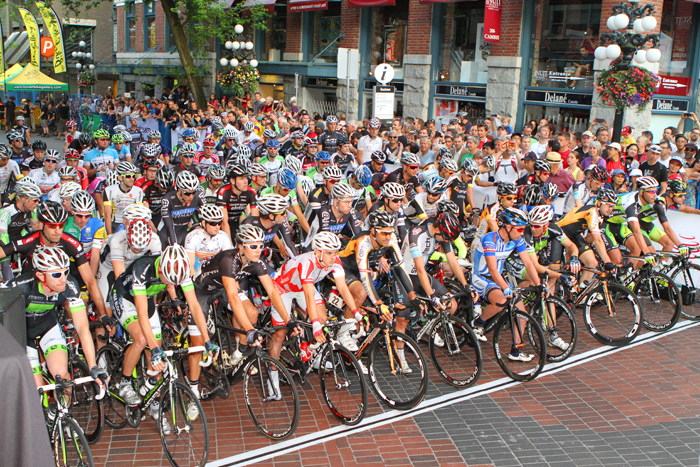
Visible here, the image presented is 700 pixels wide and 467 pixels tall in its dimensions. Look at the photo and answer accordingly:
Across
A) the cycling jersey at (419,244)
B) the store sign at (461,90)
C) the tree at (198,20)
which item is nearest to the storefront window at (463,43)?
the store sign at (461,90)

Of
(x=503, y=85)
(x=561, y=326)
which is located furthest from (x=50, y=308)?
(x=503, y=85)

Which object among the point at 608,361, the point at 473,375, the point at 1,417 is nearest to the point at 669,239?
the point at 608,361

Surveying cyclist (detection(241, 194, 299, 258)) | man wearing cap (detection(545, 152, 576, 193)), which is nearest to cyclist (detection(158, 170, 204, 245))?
cyclist (detection(241, 194, 299, 258))

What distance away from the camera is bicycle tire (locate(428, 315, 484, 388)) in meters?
7.04

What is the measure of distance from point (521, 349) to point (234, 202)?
15.8 feet

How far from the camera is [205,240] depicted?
24.1 ft

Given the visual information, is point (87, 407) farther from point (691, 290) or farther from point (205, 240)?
point (691, 290)

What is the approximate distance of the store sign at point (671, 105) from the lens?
18219mm

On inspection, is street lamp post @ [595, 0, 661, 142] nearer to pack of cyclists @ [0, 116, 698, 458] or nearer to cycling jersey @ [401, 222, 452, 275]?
pack of cyclists @ [0, 116, 698, 458]

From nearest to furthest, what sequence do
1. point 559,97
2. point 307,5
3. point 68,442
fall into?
point 68,442 → point 559,97 → point 307,5

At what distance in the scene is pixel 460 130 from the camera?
14.9 m

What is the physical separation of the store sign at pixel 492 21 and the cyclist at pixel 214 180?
1173 centimetres

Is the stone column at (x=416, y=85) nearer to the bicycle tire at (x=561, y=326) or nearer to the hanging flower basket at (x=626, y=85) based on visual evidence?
the hanging flower basket at (x=626, y=85)

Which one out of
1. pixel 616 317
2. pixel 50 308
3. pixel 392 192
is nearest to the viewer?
pixel 50 308
